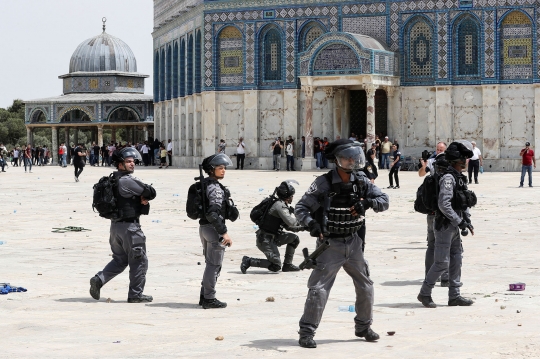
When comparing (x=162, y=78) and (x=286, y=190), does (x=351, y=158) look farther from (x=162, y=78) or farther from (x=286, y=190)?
(x=162, y=78)

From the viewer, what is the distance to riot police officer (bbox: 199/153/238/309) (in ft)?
35.0

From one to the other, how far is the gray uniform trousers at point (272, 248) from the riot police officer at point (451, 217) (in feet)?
9.60

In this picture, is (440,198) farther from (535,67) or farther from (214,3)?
(214,3)

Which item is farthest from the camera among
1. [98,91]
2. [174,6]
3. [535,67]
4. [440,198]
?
[98,91]

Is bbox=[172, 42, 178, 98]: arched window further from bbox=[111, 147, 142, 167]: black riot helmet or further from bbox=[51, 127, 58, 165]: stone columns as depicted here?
bbox=[111, 147, 142, 167]: black riot helmet

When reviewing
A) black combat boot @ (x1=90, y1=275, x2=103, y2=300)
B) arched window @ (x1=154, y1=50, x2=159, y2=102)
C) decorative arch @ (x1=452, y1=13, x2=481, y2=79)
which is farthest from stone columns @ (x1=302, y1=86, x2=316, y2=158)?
black combat boot @ (x1=90, y1=275, x2=103, y2=300)

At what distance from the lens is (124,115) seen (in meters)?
68.6

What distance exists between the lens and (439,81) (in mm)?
44156

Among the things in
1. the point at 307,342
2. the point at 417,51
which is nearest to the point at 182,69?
the point at 417,51

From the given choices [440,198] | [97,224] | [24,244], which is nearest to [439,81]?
[97,224]

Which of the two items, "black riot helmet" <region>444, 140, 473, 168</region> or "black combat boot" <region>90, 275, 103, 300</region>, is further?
"black combat boot" <region>90, 275, 103, 300</region>

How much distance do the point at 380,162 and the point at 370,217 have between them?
889 inches

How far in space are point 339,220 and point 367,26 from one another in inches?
1487

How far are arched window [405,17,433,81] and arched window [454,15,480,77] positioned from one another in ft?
4.18
